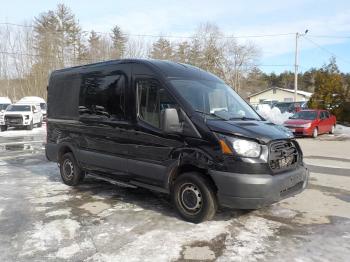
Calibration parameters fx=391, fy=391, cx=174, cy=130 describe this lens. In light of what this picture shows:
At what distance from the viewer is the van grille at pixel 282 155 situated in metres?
5.33

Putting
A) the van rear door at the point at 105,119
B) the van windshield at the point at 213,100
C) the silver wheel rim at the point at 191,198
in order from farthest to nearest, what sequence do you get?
the van rear door at the point at 105,119 < the van windshield at the point at 213,100 < the silver wheel rim at the point at 191,198

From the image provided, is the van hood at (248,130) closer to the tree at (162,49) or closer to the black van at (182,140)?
the black van at (182,140)

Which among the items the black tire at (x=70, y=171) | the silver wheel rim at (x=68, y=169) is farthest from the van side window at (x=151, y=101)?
the silver wheel rim at (x=68, y=169)

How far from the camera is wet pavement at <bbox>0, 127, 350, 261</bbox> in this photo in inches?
179

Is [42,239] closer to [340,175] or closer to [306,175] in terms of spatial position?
[306,175]

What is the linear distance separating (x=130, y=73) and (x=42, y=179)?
3.96m

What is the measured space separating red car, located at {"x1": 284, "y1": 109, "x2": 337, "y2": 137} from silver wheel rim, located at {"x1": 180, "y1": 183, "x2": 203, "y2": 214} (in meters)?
16.2

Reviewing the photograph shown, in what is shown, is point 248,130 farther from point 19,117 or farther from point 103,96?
point 19,117

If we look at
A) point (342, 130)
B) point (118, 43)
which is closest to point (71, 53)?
point (118, 43)

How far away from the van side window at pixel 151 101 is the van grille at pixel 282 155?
5.20ft

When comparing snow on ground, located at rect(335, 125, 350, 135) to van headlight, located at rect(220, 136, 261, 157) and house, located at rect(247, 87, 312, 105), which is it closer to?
van headlight, located at rect(220, 136, 261, 157)

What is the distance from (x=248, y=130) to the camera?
5.30 metres

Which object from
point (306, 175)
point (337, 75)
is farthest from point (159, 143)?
point (337, 75)

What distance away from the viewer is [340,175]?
952cm
